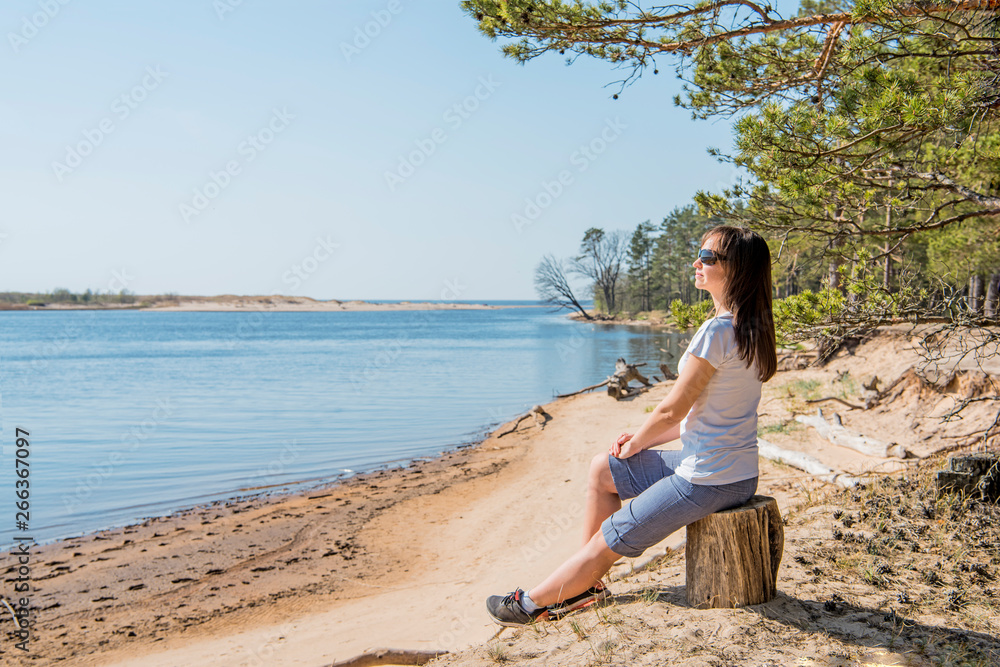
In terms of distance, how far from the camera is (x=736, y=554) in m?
3.04

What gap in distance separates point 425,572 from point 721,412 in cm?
444

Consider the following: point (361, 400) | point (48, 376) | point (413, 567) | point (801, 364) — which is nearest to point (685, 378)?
point (413, 567)

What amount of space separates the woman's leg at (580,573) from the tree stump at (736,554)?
443mm

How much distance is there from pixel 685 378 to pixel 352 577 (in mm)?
4707

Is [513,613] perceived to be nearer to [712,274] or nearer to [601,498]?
[601,498]

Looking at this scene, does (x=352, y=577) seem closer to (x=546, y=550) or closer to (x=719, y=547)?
(x=546, y=550)

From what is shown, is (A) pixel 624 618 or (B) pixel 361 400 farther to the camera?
(B) pixel 361 400

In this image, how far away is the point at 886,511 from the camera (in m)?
4.46

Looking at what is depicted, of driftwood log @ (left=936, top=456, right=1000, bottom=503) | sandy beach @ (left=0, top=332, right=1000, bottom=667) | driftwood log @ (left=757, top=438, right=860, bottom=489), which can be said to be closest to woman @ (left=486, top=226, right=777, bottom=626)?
sandy beach @ (left=0, top=332, right=1000, bottom=667)

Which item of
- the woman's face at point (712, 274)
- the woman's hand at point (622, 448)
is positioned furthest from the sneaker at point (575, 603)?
the woman's face at point (712, 274)

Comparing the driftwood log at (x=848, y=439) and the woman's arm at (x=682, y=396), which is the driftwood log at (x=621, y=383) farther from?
the woman's arm at (x=682, y=396)

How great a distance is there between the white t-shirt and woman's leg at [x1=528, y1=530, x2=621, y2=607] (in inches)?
23.8

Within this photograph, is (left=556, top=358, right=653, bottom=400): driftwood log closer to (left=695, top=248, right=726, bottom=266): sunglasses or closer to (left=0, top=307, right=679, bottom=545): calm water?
(left=0, top=307, right=679, bottom=545): calm water

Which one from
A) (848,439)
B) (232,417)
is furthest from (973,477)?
(232,417)
